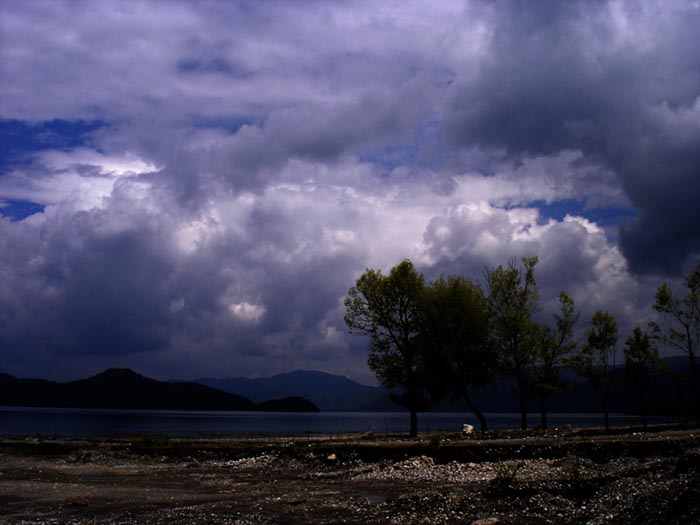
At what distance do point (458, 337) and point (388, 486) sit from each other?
108 feet

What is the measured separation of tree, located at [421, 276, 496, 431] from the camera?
5953 centimetres

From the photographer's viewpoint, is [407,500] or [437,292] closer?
[407,500]

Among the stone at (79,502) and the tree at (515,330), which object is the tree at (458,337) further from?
the stone at (79,502)

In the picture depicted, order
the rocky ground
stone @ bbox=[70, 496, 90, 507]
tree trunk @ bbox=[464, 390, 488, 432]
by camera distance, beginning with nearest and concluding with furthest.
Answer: the rocky ground
stone @ bbox=[70, 496, 90, 507]
tree trunk @ bbox=[464, 390, 488, 432]

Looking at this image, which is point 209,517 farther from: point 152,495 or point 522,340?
point 522,340

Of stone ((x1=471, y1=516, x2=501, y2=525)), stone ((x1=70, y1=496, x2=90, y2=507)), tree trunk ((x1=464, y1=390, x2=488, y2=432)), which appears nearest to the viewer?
stone ((x1=471, y1=516, x2=501, y2=525))

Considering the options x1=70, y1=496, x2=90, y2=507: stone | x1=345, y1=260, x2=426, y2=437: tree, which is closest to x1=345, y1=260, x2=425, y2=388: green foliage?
x1=345, y1=260, x2=426, y2=437: tree

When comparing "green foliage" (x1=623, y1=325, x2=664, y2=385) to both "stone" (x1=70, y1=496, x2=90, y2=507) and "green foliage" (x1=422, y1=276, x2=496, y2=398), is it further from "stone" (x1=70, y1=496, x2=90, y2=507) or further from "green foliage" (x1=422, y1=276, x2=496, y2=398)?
"stone" (x1=70, y1=496, x2=90, y2=507)

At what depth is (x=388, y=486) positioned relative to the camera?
2838 centimetres

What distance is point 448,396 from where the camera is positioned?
64.1 metres

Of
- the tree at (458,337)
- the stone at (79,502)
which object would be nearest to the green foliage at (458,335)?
the tree at (458,337)

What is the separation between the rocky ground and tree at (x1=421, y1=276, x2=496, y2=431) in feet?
69.2

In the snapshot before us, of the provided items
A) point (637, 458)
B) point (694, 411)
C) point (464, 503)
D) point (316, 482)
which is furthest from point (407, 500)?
point (694, 411)

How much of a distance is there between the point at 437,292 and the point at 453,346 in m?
5.81
